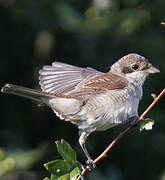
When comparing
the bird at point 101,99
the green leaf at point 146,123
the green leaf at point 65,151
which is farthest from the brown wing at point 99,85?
the green leaf at point 65,151

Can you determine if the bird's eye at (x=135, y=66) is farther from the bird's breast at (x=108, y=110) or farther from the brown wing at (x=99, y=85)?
the bird's breast at (x=108, y=110)

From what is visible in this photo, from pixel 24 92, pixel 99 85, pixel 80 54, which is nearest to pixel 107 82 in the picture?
pixel 99 85

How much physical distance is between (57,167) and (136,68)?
145 cm

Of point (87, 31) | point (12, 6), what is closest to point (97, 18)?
point (87, 31)

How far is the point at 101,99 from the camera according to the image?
14.8ft

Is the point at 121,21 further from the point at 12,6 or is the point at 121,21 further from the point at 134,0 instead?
the point at 12,6

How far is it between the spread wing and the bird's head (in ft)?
1.24

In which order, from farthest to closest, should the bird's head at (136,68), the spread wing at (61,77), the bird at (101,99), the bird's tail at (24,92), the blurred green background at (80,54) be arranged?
1. the blurred green background at (80,54)
2. the spread wing at (61,77)
3. the bird's head at (136,68)
4. the bird at (101,99)
5. the bird's tail at (24,92)

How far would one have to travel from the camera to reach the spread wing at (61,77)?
5001mm

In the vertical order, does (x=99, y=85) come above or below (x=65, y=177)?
above

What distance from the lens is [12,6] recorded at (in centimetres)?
655

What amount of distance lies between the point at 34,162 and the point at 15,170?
375 millimetres

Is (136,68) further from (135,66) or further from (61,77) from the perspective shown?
(61,77)

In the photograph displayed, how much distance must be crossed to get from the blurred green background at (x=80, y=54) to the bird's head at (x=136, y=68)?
1463mm
